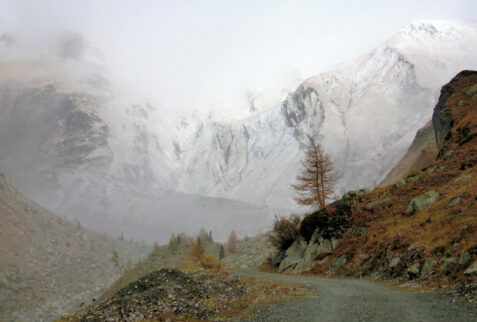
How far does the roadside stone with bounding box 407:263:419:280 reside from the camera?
1208 centimetres

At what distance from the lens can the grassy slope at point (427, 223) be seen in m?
12.1

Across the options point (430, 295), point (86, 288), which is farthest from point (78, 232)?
point (430, 295)

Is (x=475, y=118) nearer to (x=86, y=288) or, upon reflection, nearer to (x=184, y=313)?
(x=184, y=313)

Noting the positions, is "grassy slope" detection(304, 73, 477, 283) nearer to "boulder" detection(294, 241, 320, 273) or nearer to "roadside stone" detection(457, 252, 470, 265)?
"roadside stone" detection(457, 252, 470, 265)

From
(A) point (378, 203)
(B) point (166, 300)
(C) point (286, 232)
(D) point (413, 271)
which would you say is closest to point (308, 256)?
(C) point (286, 232)

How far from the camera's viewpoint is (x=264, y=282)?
15992 millimetres

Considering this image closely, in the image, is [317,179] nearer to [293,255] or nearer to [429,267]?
[293,255]

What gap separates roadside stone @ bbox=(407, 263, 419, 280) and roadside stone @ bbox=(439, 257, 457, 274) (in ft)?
3.64

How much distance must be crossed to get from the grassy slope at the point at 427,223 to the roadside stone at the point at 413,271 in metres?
0.28

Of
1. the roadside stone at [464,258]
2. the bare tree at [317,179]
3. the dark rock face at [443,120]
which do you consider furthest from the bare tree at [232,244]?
the roadside stone at [464,258]

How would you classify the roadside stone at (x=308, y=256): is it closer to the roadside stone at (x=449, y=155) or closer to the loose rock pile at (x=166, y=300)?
the loose rock pile at (x=166, y=300)

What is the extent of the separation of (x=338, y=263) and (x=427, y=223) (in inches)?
214

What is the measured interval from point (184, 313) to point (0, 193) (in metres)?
161

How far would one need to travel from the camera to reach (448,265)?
1088 centimetres
